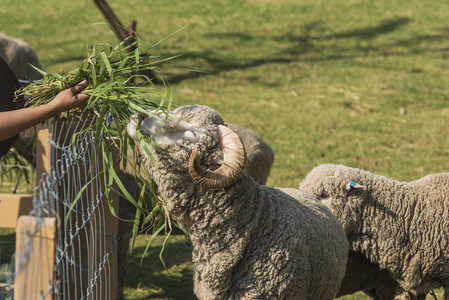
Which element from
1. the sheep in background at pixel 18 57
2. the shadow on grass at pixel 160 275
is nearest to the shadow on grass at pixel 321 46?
the sheep in background at pixel 18 57

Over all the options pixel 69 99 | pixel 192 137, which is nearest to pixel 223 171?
pixel 192 137

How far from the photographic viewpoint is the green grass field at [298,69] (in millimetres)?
8070

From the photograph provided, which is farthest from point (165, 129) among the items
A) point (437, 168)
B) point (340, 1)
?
point (340, 1)

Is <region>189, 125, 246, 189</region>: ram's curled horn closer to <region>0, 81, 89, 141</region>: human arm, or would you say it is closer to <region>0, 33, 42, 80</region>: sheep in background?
<region>0, 81, 89, 141</region>: human arm

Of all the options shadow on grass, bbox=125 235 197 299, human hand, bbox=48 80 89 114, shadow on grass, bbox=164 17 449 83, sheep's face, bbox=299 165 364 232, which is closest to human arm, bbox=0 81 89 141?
human hand, bbox=48 80 89 114

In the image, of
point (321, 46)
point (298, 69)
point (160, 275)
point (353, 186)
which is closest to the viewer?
point (353, 186)

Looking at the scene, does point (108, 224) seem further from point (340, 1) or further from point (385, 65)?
point (340, 1)

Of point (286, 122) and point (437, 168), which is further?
point (286, 122)

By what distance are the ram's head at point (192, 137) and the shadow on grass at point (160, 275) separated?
2.22 metres

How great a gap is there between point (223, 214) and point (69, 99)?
0.98 m

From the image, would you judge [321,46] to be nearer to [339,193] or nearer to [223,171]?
[339,193]

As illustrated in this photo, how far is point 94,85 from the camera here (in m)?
3.03

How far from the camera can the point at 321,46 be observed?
1290cm

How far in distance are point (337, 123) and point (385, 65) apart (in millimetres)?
3162
